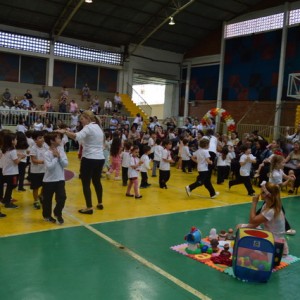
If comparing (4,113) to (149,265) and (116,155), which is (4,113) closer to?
(116,155)

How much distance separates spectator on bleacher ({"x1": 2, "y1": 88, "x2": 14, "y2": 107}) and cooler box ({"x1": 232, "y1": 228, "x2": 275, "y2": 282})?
56.9 feet

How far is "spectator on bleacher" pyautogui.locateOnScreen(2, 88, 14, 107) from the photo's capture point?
19.2 m

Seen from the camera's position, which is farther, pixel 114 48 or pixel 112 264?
pixel 114 48

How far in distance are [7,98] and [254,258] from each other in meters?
18.3

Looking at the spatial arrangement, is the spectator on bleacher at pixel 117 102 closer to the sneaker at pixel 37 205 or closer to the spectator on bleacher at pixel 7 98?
the spectator on bleacher at pixel 7 98

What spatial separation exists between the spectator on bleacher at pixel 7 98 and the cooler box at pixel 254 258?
56.9ft

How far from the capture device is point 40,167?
6652 millimetres

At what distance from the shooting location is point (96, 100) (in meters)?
23.3

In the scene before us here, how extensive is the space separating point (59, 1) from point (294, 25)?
13.2 meters

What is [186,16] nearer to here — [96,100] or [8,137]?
[96,100]

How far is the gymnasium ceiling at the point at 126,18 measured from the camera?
2045 centimetres

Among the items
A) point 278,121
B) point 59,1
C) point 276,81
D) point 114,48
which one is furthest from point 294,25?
point 59,1

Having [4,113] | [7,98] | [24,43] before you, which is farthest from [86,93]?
[4,113]

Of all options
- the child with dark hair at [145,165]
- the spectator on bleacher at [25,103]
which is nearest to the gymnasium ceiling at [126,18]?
the spectator on bleacher at [25,103]
